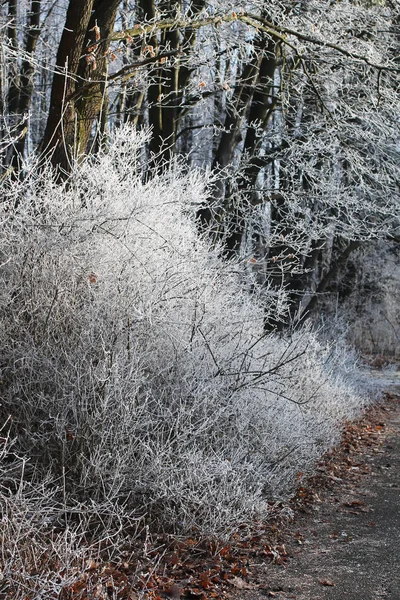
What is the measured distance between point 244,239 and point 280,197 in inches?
83.7

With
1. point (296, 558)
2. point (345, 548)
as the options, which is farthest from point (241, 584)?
point (345, 548)

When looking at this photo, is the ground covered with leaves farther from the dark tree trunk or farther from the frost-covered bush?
the dark tree trunk

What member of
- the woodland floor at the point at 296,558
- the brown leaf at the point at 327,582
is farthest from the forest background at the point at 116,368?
the brown leaf at the point at 327,582

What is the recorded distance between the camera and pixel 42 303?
6.59m

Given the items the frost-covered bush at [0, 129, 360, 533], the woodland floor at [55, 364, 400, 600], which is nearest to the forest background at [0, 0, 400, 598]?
the frost-covered bush at [0, 129, 360, 533]

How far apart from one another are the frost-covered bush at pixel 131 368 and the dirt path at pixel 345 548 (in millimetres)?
467

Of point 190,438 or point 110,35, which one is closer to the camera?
point 190,438

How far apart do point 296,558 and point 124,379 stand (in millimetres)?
1912

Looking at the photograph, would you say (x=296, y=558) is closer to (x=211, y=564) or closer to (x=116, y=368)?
(x=211, y=564)

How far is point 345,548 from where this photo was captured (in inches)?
242

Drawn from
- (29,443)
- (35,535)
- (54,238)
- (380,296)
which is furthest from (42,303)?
(380,296)

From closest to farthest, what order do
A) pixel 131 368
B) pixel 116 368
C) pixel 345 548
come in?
pixel 116 368 → pixel 131 368 → pixel 345 548

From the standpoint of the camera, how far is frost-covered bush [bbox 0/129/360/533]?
19.0 feet

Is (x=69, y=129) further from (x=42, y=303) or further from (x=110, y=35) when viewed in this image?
(x=42, y=303)
